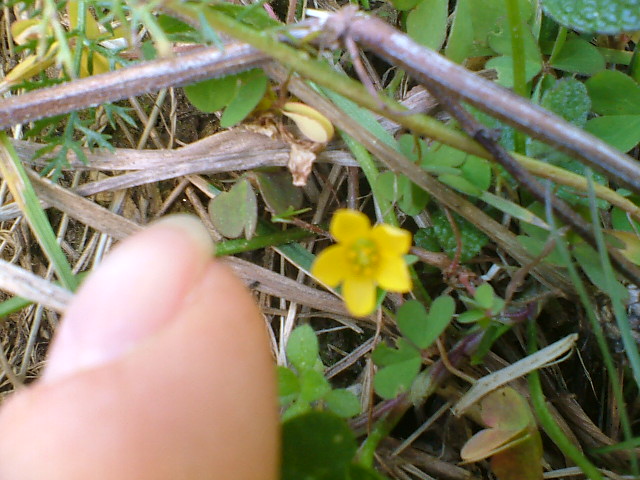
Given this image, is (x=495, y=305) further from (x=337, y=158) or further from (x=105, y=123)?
(x=105, y=123)

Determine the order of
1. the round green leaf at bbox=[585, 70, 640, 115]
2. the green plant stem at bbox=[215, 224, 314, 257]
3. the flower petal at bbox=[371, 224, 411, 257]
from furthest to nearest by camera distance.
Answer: the green plant stem at bbox=[215, 224, 314, 257]
the round green leaf at bbox=[585, 70, 640, 115]
the flower petal at bbox=[371, 224, 411, 257]

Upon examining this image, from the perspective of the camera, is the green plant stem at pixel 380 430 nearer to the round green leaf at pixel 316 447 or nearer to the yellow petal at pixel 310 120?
the round green leaf at pixel 316 447

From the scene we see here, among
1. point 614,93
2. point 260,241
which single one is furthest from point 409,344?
point 614,93

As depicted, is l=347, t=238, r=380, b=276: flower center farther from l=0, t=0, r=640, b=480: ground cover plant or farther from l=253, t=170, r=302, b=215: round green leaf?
l=253, t=170, r=302, b=215: round green leaf

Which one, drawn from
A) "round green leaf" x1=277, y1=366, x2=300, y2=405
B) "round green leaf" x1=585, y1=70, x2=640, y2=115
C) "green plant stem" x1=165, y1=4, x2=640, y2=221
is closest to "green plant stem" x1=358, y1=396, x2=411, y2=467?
"round green leaf" x1=277, y1=366, x2=300, y2=405

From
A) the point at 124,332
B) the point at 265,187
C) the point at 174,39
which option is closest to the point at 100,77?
the point at 174,39
